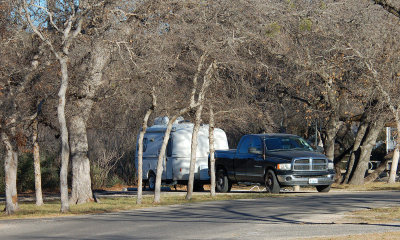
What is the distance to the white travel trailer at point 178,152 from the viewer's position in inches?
1091

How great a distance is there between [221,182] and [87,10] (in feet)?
32.0

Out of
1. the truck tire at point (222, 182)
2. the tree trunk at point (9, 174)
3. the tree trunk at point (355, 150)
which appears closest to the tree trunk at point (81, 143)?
the tree trunk at point (9, 174)

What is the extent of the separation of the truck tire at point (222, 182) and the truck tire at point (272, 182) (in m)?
2.63

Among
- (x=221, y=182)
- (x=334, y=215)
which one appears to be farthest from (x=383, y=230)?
(x=221, y=182)

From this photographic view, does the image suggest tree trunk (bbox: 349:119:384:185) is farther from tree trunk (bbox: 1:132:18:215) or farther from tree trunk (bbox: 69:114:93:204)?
tree trunk (bbox: 1:132:18:215)

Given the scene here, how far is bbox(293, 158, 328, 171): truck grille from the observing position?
885 inches

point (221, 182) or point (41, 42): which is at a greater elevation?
point (41, 42)

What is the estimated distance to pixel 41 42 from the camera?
1958cm

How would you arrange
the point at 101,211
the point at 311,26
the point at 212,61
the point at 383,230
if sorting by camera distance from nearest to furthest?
the point at 383,230 → the point at 101,211 → the point at 212,61 → the point at 311,26

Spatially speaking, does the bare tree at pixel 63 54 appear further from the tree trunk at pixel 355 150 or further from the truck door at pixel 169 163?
the tree trunk at pixel 355 150

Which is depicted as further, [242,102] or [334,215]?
[242,102]

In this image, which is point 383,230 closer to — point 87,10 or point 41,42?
point 87,10

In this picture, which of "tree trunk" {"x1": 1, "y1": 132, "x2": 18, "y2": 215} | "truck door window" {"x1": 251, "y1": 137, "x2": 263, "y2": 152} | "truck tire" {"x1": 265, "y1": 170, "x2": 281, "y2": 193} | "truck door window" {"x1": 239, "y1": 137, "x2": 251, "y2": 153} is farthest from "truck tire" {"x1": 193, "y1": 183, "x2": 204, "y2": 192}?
"tree trunk" {"x1": 1, "y1": 132, "x2": 18, "y2": 215}

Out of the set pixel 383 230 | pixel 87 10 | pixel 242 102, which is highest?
pixel 87 10
